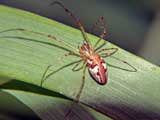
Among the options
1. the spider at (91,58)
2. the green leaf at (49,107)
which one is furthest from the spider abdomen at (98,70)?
the green leaf at (49,107)

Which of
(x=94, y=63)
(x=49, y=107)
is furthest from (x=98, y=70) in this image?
(x=49, y=107)

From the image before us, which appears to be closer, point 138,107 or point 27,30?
point 138,107

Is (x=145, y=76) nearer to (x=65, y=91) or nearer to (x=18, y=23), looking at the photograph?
(x=65, y=91)

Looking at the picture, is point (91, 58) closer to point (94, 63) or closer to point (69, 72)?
point (94, 63)

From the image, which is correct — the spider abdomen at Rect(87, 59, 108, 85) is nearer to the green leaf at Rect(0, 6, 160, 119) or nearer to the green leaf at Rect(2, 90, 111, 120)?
the green leaf at Rect(0, 6, 160, 119)

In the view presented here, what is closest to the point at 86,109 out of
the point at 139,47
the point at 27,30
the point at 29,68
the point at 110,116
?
the point at 110,116

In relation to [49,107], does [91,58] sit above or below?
above

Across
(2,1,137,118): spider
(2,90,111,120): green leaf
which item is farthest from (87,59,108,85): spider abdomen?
(2,90,111,120): green leaf

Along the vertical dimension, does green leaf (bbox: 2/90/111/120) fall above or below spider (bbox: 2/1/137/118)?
below

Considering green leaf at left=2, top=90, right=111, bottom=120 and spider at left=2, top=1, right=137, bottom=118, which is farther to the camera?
spider at left=2, top=1, right=137, bottom=118
